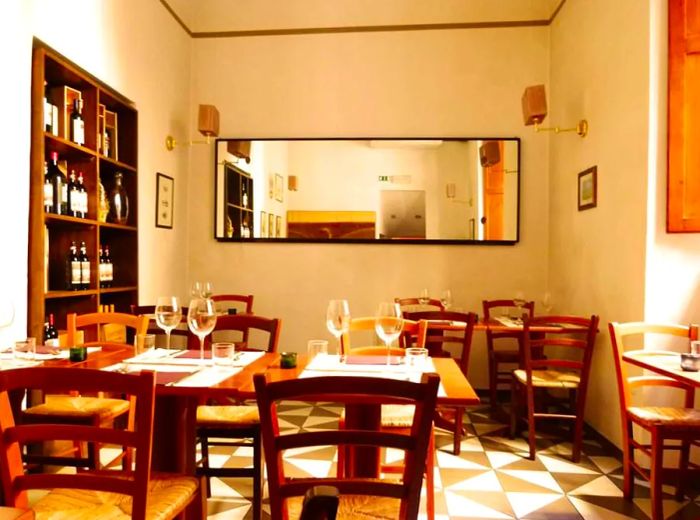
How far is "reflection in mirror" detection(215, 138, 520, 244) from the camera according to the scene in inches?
185

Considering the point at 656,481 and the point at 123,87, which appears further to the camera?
the point at 123,87

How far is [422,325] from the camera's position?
246cm

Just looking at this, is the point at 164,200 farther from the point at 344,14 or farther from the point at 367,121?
the point at 344,14

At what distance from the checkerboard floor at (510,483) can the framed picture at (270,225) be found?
183cm

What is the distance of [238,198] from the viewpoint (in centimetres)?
489

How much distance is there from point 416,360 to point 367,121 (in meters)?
3.32

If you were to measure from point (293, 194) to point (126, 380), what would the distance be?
3.82 m

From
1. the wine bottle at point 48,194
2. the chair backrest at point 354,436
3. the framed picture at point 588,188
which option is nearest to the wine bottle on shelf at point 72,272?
the wine bottle at point 48,194

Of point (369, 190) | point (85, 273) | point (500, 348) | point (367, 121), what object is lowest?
point (500, 348)

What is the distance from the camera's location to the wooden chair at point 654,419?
2242 mm

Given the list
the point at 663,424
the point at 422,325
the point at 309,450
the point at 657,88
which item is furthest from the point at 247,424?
the point at 657,88

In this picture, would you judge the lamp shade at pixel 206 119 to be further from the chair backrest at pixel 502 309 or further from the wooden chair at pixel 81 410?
the chair backrest at pixel 502 309

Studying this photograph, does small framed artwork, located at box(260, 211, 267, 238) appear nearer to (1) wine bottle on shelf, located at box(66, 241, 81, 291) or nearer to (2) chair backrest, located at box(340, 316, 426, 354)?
(1) wine bottle on shelf, located at box(66, 241, 81, 291)

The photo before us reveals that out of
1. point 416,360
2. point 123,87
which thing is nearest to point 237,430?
point 416,360
